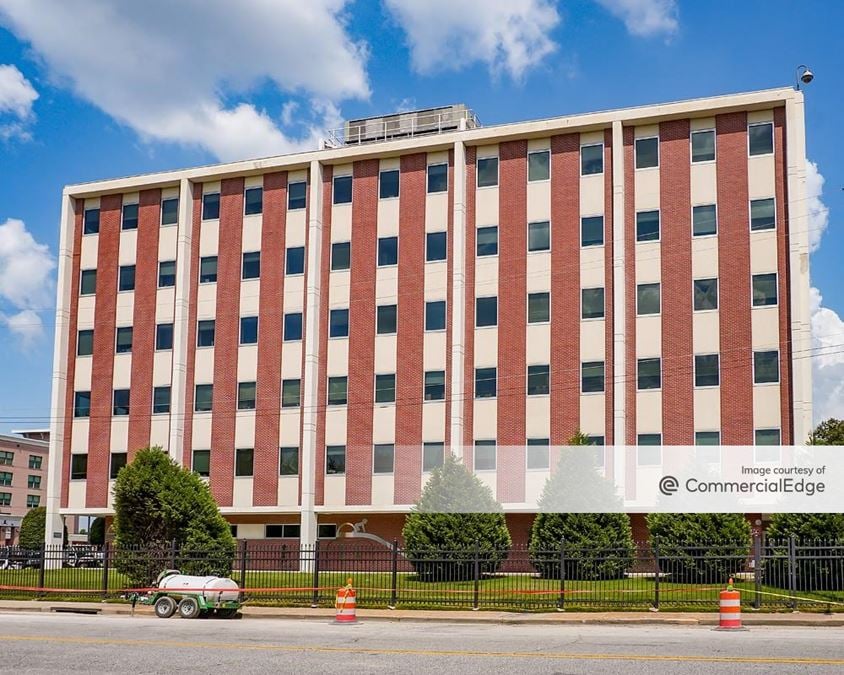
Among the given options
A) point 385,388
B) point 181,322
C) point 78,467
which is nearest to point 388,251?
point 385,388

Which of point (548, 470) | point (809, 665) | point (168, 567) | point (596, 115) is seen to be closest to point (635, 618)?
point (809, 665)

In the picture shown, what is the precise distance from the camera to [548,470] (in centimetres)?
4566

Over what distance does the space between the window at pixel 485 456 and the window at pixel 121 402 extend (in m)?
18.2

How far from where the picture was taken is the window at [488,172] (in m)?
48.8

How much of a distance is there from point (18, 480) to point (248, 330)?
233ft

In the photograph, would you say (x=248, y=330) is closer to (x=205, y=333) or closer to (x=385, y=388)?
(x=205, y=333)

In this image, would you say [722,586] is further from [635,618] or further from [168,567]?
[168,567]

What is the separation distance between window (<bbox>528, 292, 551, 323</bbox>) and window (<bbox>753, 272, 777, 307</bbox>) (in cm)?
869

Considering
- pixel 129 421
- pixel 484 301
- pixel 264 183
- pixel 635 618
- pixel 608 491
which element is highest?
pixel 264 183

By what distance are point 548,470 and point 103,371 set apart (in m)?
23.3

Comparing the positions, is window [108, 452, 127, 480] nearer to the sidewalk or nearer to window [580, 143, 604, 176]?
the sidewalk

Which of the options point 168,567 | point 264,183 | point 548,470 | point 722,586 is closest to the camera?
point 722,586

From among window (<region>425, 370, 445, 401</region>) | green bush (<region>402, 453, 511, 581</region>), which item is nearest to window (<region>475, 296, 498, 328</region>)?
window (<region>425, 370, 445, 401</region>)

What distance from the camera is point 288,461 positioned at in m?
49.9
